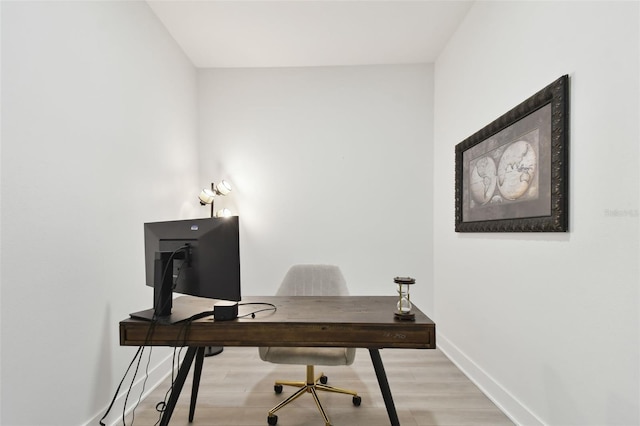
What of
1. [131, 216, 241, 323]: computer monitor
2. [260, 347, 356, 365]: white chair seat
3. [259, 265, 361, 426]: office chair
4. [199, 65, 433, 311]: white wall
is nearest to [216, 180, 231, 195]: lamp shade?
[199, 65, 433, 311]: white wall

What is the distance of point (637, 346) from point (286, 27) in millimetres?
2883

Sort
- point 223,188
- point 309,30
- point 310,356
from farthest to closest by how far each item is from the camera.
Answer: point 223,188, point 309,30, point 310,356

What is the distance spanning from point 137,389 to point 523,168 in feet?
9.06

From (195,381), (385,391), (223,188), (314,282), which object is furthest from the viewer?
(223,188)

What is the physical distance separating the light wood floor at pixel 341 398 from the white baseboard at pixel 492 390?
0.13ft

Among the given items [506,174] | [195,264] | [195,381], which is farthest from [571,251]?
[195,381]

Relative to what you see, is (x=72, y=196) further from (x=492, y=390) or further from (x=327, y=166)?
(x=492, y=390)

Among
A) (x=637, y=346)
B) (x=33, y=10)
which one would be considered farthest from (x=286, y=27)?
(x=637, y=346)

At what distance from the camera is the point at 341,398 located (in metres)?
2.03

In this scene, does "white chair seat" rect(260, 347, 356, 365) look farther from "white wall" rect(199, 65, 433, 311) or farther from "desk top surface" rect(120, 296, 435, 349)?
"white wall" rect(199, 65, 433, 311)

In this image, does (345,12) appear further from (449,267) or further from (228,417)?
(228,417)

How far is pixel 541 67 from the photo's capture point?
1.61 meters

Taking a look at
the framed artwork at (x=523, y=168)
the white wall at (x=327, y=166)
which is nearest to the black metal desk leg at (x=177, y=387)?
the white wall at (x=327, y=166)

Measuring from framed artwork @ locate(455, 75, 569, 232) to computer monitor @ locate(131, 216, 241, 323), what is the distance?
1.54 metres
